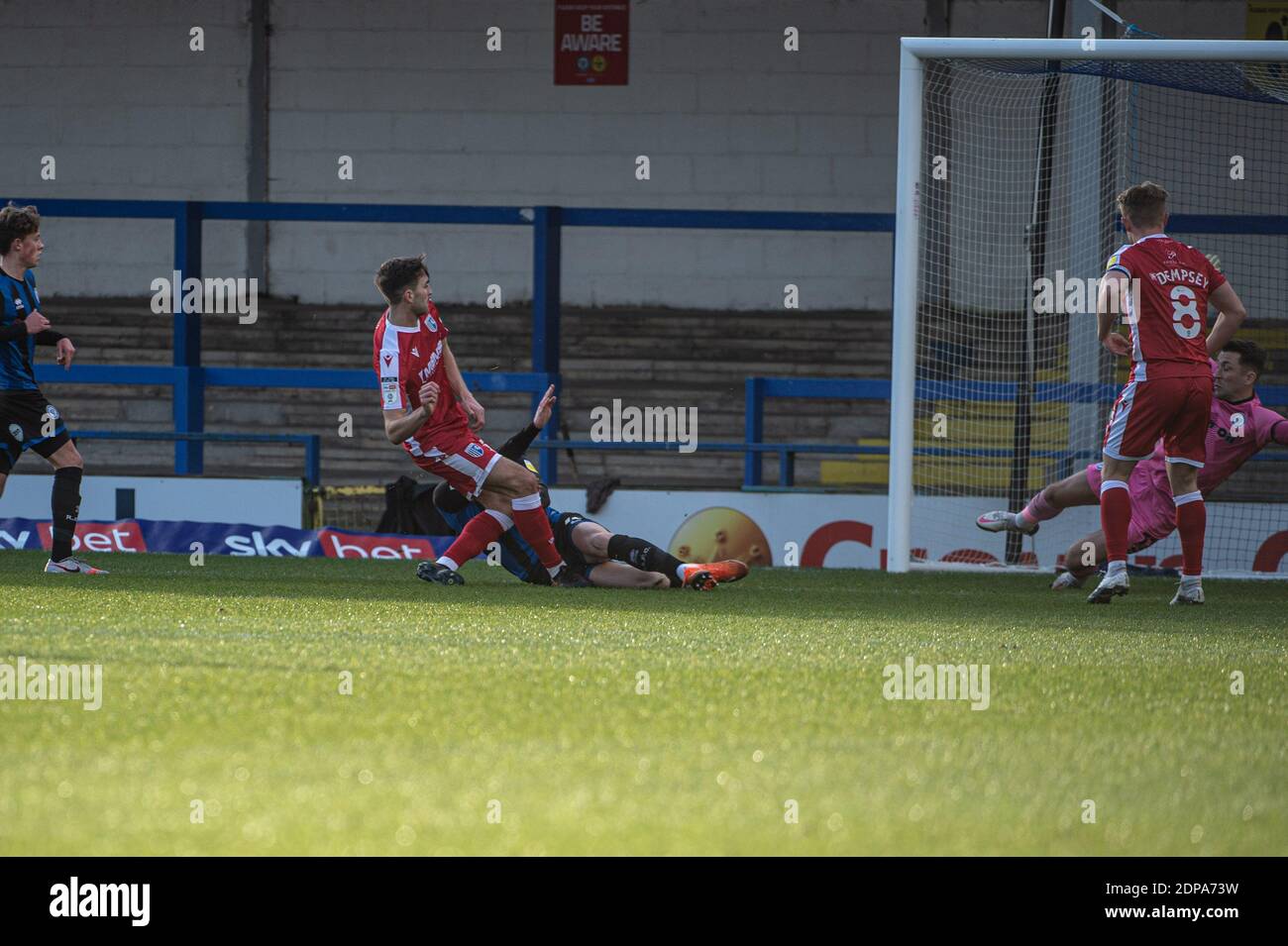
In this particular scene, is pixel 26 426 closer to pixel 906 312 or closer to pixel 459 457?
pixel 459 457

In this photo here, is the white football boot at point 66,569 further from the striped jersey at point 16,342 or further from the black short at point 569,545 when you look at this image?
the black short at point 569,545

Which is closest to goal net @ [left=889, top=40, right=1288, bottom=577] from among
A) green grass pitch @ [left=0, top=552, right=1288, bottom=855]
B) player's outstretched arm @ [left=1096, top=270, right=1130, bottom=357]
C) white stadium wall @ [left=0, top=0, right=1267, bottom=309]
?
player's outstretched arm @ [left=1096, top=270, right=1130, bottom=357]

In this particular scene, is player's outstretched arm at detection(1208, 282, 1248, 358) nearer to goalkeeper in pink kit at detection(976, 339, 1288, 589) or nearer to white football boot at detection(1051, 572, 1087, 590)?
goalkeeper in pink kit at detection(976, 339, 1288, 589)

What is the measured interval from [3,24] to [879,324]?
10.8 m

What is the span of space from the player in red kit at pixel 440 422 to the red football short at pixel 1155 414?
2.63m

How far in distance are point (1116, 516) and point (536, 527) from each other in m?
2.62

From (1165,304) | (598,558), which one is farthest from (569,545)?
(1165,304)

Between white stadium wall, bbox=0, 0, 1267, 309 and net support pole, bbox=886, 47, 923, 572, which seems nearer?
net support pole, bbox=886, 47, 923, 572

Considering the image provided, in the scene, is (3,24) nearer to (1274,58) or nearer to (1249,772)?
(1274,58)

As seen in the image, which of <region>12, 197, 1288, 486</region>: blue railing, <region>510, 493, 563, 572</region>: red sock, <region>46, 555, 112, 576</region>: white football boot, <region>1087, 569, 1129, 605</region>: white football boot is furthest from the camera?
<region>12, 197, 1288, 486</region>: blue railing

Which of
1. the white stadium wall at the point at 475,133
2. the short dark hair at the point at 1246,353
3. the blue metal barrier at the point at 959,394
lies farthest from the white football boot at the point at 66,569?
the white stadium wall at the point at 475,133

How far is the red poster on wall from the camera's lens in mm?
18484
